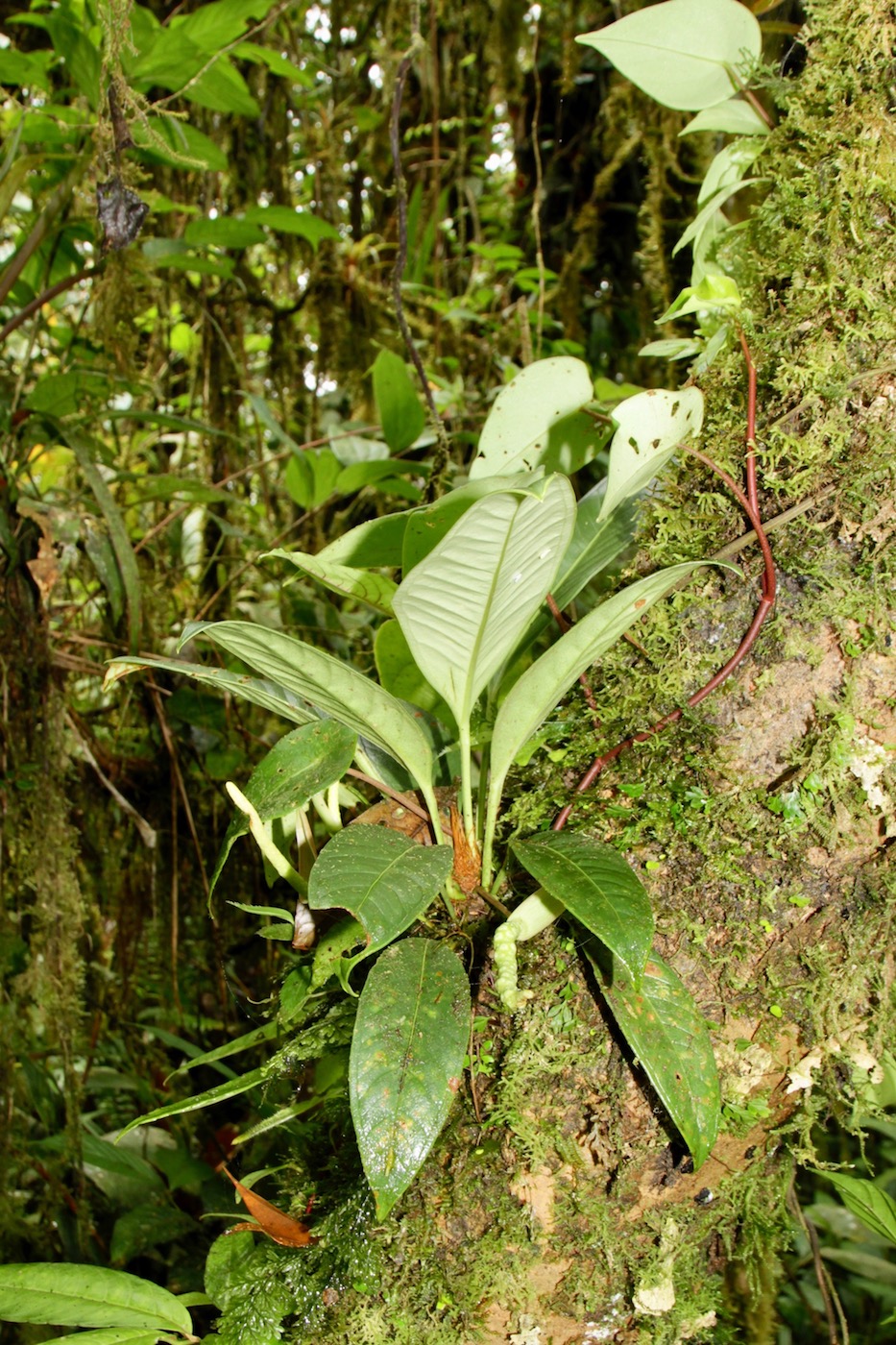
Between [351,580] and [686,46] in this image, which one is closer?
[351,580]

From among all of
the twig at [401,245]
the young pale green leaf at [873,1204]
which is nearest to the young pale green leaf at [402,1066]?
the young pale green leaf at [873,1204]

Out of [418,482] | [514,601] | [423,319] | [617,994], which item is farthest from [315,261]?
[617,994]

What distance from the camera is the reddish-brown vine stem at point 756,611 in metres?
0.65

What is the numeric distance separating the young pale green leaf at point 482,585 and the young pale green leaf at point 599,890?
5.1 inches

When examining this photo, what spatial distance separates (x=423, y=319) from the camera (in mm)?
2445

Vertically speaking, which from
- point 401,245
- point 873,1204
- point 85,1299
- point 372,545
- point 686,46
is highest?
point 686,46

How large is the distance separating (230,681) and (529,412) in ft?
1.11

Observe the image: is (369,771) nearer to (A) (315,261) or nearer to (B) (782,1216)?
(B) (782,1216)

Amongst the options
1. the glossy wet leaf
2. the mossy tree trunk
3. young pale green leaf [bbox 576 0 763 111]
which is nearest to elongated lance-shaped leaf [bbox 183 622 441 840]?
the mossy tree trunk

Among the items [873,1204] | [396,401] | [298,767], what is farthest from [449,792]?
[396,401]

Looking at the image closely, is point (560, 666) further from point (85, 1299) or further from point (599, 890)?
point (85, 1299)

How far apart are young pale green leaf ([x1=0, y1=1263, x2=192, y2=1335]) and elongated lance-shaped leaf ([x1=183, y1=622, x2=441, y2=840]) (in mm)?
395

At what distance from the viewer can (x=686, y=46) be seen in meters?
0.79

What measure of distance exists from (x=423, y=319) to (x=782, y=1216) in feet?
7.47
